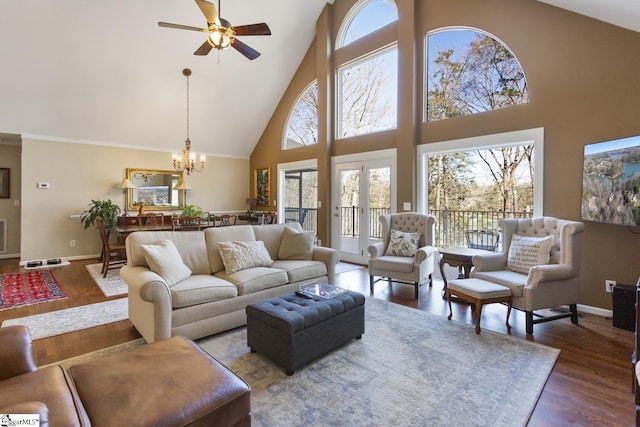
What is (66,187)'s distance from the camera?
623 cm

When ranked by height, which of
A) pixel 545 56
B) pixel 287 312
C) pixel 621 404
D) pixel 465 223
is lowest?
pixel 621 404

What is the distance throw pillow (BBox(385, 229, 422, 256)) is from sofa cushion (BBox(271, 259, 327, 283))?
1149 mm

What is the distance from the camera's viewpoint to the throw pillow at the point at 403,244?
436 cm

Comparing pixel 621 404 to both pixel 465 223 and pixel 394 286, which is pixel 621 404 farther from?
pixel 465 223

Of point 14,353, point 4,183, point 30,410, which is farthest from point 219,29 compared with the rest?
point 4,183

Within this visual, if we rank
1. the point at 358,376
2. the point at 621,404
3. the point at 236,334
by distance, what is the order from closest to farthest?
the point at 621,404, the point at 358,376, the point at 236,334

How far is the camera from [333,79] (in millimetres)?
6465

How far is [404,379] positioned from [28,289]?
5191 millimetres

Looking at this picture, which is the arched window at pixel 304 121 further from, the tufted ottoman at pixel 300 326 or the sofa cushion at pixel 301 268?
the tufted ottoman at pixel 300 326

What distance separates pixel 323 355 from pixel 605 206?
10.4 ft

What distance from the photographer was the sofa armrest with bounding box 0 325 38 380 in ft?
4.56

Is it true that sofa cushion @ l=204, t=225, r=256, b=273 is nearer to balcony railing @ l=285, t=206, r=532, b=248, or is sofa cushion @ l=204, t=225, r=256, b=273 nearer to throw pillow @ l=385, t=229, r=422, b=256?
throw pillow @ l=385, t=229, r=422, b=256

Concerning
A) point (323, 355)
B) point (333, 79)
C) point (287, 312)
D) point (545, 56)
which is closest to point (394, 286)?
point (323, 355)

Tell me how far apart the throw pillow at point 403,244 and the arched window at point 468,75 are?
202 centimetres
